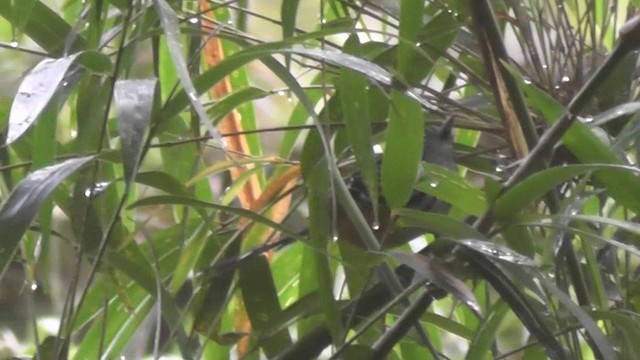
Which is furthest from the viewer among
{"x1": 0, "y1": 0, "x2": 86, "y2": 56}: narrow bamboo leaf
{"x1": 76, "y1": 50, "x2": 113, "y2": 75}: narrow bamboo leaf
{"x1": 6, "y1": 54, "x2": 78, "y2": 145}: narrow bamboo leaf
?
{"x1": 0, "y1": 0, "x2": 86, "y2": 56}: narrow bamboo leaf

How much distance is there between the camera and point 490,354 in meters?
0.68

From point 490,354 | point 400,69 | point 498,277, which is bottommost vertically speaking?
point 490,354

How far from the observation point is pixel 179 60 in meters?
0.38

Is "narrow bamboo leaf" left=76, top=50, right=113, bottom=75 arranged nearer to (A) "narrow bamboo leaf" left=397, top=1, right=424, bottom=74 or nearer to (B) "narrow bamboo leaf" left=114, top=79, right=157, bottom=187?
(B) "narrow bamboo leaf" left=114, top=79, right=157, bottom=187

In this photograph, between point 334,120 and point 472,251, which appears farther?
point 334,120

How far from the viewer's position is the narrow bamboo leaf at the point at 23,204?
0.41 meters

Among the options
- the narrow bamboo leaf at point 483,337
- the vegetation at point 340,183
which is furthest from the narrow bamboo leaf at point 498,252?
the narrow bamboo leaf at point 483,337

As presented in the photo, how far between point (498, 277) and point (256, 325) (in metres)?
0.18

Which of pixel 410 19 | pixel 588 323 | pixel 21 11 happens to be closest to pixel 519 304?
pixel 588 323

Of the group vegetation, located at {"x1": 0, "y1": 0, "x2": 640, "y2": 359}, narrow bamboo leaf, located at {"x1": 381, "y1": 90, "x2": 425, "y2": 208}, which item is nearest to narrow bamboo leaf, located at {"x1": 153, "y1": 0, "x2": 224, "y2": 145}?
vegetation, located at {"x1": 0, "y1": 0, "x2": 640, "y2": 359}

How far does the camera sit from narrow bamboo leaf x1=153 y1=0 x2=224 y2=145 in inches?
14.9

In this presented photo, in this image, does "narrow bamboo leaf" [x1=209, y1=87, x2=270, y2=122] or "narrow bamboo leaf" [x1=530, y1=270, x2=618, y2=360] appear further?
"narrow bamboo leaf" [x1=209, y1=87, x2=270, y2=122]

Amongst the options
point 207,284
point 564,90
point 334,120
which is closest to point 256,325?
point 207,284

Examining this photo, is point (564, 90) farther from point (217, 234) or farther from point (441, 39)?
point (217, 234)
